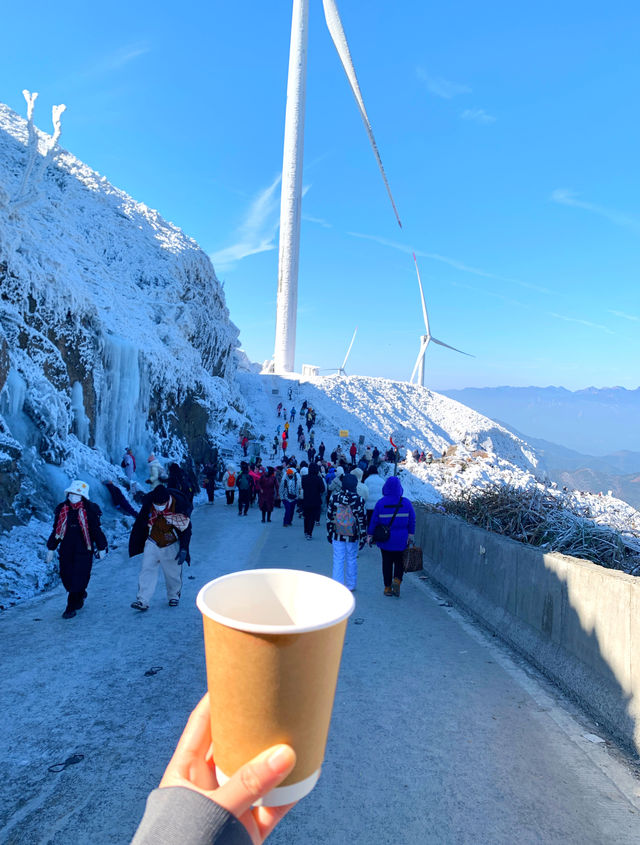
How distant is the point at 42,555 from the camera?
8383 mm

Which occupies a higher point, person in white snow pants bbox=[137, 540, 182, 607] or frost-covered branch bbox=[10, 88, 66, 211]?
frost-covered branch bbox=[10, 88, 66, 211]

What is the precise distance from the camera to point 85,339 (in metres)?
16.6

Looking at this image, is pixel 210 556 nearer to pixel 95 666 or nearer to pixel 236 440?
pixel 95 666

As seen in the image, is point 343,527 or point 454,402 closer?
point 343,527

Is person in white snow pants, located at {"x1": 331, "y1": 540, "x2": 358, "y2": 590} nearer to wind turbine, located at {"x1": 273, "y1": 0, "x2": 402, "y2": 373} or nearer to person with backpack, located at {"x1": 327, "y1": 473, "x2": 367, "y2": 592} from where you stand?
person with backpack, located at {"x1": 327, "y1": 473, "x2": 367, "y2": 592}

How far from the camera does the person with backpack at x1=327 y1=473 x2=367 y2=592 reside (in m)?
7.55

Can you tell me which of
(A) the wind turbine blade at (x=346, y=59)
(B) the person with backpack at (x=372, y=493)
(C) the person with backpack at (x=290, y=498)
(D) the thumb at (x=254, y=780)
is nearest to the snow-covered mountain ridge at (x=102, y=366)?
(B) the person with backpack at (x=372, y=493)

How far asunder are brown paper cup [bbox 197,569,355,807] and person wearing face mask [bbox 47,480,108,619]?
5587 mm

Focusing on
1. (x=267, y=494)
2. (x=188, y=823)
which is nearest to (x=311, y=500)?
(x=267, y=494)

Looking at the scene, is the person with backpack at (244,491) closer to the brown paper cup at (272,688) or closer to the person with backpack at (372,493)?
the person with backpack at (372,493)

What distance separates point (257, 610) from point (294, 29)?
89253mm

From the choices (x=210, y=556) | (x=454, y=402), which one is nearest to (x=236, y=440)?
(x=210, y=556)

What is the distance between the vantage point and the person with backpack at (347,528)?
24.8ft

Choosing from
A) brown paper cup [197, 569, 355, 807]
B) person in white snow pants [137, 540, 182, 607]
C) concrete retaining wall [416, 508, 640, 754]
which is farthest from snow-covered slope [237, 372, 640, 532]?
brown paper cup [197, 569, 355, 807]
